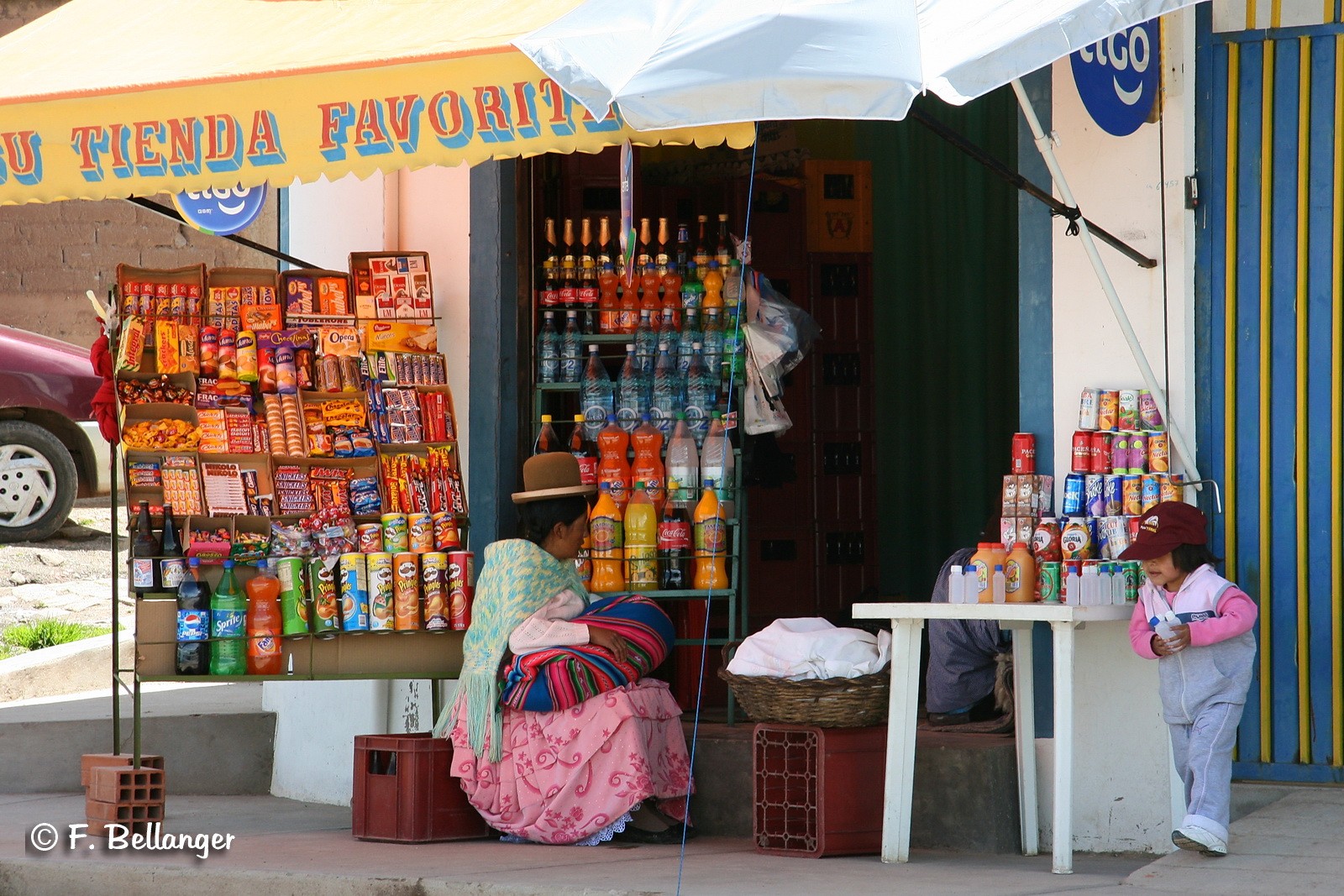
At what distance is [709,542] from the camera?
20.8 ft

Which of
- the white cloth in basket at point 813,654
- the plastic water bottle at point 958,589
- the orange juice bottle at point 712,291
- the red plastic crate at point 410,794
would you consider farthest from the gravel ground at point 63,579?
the plastic water bottle at point 958,589

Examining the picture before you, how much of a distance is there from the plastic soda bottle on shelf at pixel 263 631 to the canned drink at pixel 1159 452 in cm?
Result: 320

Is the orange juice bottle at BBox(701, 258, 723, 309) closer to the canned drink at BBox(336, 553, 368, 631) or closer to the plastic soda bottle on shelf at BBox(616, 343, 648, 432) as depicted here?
the plastic soda bottle on shelf at BBox(616, 343, 648, 432)

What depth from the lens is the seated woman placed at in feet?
18.6

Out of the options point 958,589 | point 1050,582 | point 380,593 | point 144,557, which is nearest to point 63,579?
point 144,557

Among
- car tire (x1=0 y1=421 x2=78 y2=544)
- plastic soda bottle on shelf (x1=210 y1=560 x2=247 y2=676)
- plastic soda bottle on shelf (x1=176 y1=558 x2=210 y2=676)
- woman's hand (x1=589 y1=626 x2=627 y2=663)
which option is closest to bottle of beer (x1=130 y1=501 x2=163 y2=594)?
plastic soda bottle on shelf (x1=176 y1=558 x2=210 y2=676)

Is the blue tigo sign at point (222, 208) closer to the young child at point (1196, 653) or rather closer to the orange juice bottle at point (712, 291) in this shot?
the orange juice bottle at point (712, 291)

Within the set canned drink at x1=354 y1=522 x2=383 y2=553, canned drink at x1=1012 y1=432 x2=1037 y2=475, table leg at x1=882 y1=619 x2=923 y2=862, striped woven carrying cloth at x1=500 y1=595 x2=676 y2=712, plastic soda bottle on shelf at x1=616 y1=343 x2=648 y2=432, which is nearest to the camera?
table leg at x1=882 y1=619 x2=923 y2=862

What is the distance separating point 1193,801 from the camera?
4809 millimetres

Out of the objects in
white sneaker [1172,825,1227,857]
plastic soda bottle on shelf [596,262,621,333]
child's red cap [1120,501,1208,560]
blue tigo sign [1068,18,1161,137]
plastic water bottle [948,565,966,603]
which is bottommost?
white sneaker [1172,825,1227,857]

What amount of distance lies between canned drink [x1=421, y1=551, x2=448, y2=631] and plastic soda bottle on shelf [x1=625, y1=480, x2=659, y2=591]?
743 mm

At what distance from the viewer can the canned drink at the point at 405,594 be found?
6.11 metres

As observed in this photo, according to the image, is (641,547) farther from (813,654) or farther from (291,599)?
(291,599)

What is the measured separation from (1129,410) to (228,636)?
3311 mm
